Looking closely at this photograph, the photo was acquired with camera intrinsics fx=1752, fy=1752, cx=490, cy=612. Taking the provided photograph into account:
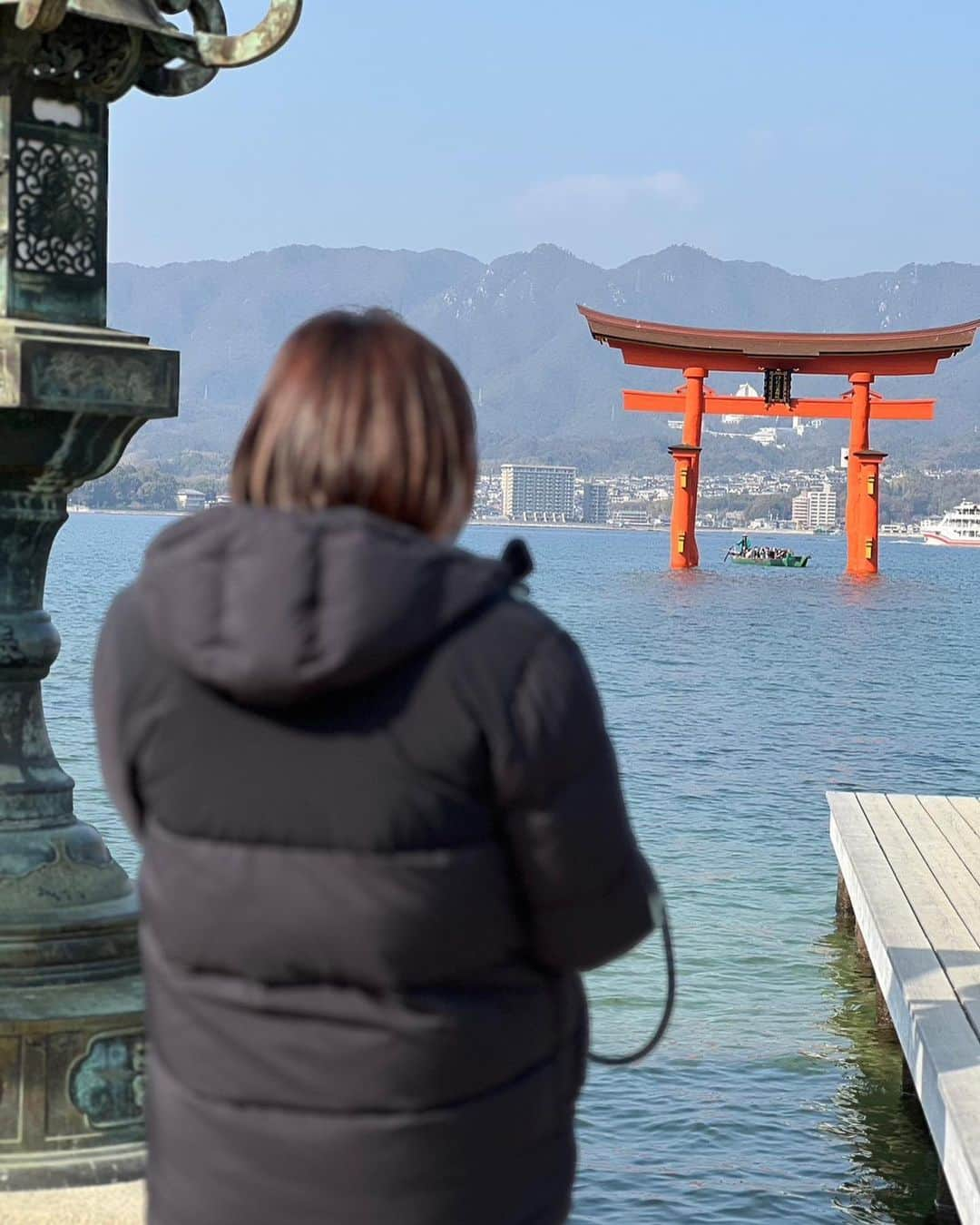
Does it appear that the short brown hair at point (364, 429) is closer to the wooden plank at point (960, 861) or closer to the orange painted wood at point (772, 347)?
the wooden plank at point (960, 861)

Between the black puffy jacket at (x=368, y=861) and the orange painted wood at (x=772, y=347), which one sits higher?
the orange painted wood at (x=772, y=347)

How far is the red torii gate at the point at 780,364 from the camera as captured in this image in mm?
41656

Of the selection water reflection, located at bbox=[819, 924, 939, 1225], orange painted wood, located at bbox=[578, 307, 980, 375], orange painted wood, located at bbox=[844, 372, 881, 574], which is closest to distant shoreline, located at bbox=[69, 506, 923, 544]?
orange painted wood, located at bbox=[844, 372, 881, 574]

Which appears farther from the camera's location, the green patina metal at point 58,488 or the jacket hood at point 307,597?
the green patina metal at point 58,488

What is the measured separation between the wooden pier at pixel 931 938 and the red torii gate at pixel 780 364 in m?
30.8

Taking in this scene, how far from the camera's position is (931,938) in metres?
6.29

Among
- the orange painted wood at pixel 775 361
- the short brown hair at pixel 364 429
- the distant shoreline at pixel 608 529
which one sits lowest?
the distant shoreline at pixel 608 529

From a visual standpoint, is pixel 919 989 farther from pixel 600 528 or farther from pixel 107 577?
pixel 600 528

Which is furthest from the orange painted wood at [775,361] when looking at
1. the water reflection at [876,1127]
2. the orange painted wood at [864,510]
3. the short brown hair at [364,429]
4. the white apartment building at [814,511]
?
the white apartment building at [814,511]

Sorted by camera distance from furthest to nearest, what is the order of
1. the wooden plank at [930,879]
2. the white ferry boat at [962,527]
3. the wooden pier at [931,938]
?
the white ferry boat at [962,527], the wooden plank at [930,879], the wooden pier at [931,938]

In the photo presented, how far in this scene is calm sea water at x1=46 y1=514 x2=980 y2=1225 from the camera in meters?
6.17

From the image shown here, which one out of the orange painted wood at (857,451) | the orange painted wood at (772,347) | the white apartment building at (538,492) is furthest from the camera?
the white apartment building at (538,492)

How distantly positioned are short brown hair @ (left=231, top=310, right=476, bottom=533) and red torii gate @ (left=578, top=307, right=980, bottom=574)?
37.8 m

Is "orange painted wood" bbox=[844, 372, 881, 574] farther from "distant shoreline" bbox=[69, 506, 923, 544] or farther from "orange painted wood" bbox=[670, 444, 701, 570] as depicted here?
"distant shoreline" bbox=[69, 506, 923, 544]
